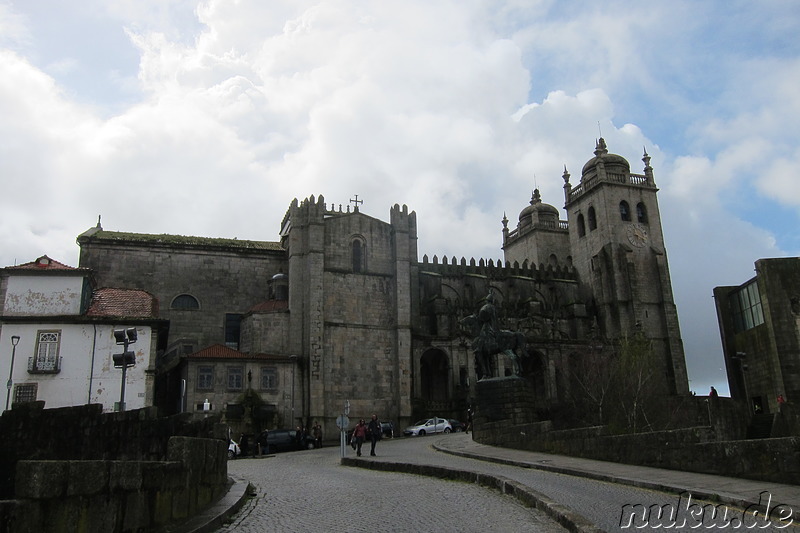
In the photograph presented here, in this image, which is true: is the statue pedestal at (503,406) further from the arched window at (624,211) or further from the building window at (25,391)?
the arched window at (624,211)

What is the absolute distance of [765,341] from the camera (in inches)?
1622

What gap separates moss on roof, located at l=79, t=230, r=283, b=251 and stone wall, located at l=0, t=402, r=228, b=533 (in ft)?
94.7

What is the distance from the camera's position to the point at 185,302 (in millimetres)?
44656

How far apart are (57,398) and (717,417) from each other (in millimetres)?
28853

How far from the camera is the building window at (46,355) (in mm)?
31641

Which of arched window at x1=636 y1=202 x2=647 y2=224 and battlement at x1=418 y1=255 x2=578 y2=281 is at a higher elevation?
arched window at x1=636 y1=202 x2=647 y2=224

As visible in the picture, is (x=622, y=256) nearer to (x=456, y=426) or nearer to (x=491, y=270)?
(x=491, y=270)

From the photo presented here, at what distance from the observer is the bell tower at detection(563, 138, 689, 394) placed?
56188 millimetres

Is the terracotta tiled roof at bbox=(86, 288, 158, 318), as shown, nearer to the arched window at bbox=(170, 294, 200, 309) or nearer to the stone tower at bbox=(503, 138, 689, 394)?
the arched window at bbox=(170, 294, 200, 309)

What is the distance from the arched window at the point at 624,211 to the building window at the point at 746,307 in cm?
1621

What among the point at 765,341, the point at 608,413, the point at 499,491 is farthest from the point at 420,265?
the point at 499,491

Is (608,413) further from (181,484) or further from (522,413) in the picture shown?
(181,484)

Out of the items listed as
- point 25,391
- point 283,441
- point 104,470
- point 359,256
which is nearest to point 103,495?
point 104,470

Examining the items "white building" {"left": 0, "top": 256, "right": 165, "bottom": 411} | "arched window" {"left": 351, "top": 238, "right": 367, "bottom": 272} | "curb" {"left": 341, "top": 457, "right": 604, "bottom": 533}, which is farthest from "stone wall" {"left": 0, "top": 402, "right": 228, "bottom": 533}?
"arched window" {"left": 351, "top": 238, "right": 367, "bottom": 272}
